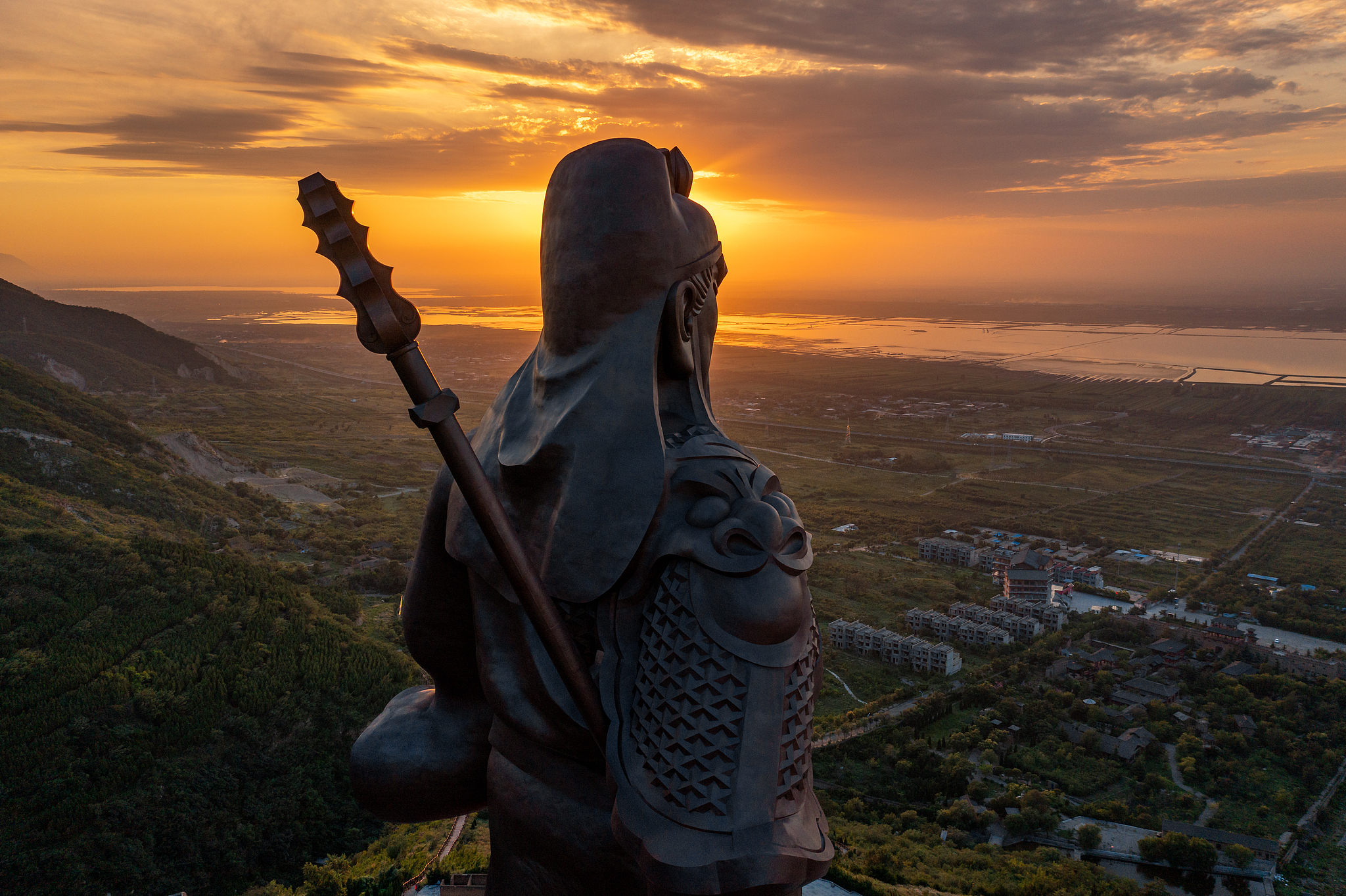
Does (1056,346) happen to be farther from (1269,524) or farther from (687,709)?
(687,709)

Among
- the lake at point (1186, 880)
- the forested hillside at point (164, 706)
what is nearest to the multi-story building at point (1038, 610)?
the lake at point (1186, 880)

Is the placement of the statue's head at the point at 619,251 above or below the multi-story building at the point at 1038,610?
above

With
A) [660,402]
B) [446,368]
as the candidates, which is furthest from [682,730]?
[446,368]

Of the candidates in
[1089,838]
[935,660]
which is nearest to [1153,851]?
[1089,838]

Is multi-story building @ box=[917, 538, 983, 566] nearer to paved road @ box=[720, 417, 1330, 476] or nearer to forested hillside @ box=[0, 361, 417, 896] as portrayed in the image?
forested hillside @ box=[0, 361, 417, 896]

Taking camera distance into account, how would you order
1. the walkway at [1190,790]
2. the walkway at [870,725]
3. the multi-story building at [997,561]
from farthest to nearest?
the multi-story building at [997,561]
the walkway at [870,725]
the walkway at [1190,790]

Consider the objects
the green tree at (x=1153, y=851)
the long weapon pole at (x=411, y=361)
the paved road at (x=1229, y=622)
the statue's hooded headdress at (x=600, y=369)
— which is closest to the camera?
the long weapon pole at (x=411, y=361)

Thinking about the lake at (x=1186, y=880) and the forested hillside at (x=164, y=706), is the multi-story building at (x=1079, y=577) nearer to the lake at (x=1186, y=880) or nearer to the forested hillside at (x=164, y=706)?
the lake at (x=1186, y=880)
